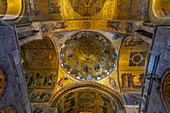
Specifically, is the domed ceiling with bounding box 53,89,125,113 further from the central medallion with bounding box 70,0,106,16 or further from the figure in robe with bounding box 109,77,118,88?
the central medallion with bounding box 70,0,106,16

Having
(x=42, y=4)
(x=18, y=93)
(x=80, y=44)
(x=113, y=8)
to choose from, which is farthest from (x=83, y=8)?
(x=18, y=93)

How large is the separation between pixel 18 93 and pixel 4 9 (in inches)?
265

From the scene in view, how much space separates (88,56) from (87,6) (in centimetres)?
706

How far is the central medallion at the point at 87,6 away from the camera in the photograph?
34.3 feet

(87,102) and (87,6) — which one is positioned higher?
(87,6)

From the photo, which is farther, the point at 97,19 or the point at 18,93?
the point at 97,19

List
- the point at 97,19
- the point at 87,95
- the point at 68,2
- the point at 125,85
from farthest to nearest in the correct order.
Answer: the point at 87,95
the point at 125,85
the point at 97,19
the point at 68,2

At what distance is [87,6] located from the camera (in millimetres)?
10727

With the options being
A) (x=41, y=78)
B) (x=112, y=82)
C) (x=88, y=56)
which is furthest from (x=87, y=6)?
(x=41, y=78)

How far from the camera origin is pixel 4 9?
26.2ft

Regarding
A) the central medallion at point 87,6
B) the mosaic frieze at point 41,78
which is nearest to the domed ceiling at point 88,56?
the mosaic frieze at point 41,78

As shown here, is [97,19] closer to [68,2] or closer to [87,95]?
[68,2]

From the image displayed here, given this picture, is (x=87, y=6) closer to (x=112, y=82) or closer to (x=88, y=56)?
(x=88, y=56)

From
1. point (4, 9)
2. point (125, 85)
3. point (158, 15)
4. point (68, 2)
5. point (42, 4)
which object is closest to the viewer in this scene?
point (158, 15)
